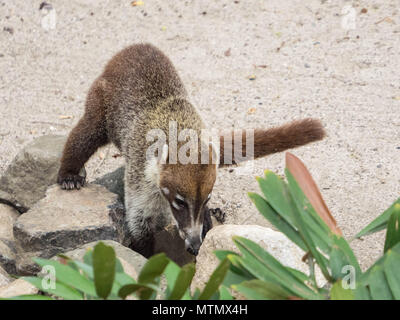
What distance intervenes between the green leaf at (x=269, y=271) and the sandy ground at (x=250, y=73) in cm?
224

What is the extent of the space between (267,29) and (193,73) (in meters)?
1.27

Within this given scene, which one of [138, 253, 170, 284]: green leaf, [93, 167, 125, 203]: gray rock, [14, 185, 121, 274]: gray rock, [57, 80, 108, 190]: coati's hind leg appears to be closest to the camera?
[138, 253, 170, 284]: green leaf

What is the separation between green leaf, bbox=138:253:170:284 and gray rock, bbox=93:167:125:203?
3.45 meters

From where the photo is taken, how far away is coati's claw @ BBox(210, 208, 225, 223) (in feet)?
15.4

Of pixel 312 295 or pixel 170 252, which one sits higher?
pixel 312 295

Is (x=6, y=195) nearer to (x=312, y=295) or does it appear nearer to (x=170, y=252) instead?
(x=170, y=252)

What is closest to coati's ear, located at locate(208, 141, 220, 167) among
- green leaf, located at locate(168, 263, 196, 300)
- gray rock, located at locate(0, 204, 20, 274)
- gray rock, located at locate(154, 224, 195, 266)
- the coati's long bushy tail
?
the coati's long bushy tail

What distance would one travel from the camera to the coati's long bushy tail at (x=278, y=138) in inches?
159

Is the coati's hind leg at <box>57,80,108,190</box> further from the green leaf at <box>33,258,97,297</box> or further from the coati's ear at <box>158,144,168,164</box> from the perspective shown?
the green leaf at <box>33,258,97,297</box>

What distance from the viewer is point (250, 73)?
648 cm

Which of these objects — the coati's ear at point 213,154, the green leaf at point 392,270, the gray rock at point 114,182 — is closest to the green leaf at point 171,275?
the green leaf at point 392,270

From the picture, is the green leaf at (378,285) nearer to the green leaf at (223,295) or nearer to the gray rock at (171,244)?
the green leaf at (223,295)
